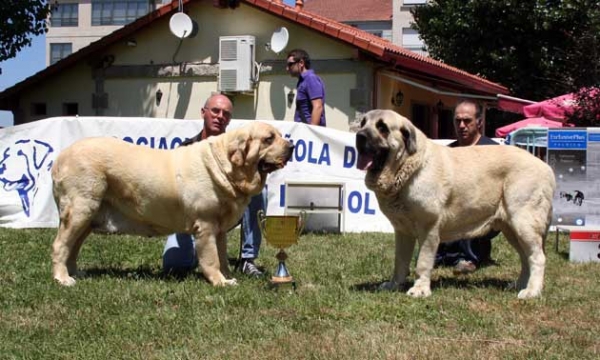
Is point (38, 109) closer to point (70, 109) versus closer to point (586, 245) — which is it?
point (70, 109)

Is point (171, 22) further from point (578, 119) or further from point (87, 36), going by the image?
point (87, 36)

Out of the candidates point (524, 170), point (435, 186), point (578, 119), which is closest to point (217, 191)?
point (435, 186)

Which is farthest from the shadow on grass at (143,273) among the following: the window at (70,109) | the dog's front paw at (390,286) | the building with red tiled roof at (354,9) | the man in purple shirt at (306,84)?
the building with red tiled roof at (354,9)

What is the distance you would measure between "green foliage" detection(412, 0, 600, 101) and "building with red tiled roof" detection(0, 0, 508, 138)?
13.5 feet

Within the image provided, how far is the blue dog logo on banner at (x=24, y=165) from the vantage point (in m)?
10.3

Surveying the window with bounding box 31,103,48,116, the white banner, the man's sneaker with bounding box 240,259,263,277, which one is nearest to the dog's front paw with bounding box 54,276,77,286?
the man's sneaker with bounding box 240,259,263,277

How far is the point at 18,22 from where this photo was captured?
60.5ft

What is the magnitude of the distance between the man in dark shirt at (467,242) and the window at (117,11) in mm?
64407

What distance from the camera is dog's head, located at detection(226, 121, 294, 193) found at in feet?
18.5

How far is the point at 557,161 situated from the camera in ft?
31.6

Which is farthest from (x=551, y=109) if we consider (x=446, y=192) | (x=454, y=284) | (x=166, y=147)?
(x=446, y=192)

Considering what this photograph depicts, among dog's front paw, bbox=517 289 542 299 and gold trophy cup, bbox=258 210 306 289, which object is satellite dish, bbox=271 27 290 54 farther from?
dog's front paw, bbox=517 289 542 299

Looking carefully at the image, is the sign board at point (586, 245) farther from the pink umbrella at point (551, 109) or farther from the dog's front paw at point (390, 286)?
the pink umbrella at point (551, 109)

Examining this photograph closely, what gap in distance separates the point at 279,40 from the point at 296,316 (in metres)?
12.1
